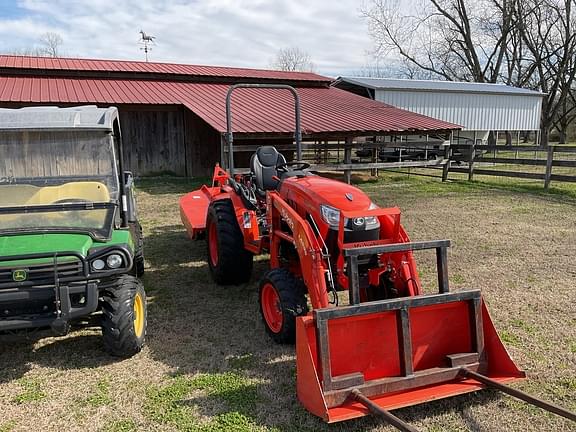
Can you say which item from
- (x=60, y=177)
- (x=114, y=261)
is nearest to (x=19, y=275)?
(x=114, y=261)

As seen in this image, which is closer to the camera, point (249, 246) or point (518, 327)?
point (518, 327)

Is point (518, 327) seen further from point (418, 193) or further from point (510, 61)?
point (510, 61)

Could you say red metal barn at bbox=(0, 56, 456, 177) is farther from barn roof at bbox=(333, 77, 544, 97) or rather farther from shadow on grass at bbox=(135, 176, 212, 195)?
barn roof at bbox=(333, 77, 544, 97)

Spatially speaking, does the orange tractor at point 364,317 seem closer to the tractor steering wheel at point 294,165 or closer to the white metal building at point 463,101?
the tractor steering wheel at point 294,165

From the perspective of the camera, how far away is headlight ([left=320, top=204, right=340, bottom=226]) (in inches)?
138

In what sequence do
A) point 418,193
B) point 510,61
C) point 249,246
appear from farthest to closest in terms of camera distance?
point 510,61
point 418,193
point 249,246

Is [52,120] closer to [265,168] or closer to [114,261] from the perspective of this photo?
[114,261]

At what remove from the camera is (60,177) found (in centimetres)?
390

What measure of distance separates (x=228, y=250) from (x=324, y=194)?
148 centimetres

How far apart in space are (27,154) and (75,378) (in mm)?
1787

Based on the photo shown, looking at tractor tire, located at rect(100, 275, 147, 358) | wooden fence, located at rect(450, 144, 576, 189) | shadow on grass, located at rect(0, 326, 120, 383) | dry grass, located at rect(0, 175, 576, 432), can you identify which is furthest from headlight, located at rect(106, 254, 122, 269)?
wooden fence, located at rect(450, 144, 576, 189)

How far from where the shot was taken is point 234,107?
1405 cm

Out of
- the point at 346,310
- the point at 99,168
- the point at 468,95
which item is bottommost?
the point at 346,310

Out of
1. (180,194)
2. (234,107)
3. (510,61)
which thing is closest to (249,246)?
(180,194)
